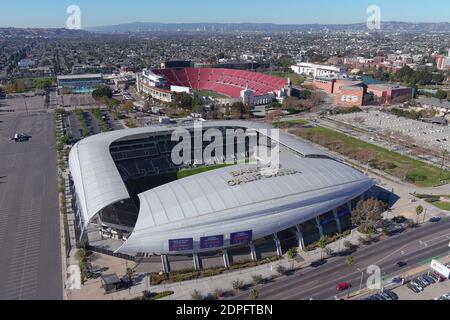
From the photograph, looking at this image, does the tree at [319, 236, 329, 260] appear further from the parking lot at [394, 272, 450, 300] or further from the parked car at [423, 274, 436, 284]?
the parked car at [423, 274, 436, 284]

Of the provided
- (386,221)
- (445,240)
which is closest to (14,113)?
(386,221)

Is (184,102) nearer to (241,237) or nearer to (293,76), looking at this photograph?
(241,237)

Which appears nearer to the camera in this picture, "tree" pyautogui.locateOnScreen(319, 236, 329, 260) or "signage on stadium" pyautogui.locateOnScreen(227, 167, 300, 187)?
"tree" pyautogui.locateOnScreen(319, 236, 329, 260)

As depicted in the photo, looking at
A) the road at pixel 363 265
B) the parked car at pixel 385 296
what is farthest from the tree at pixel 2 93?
the parked car at pixel 385 296

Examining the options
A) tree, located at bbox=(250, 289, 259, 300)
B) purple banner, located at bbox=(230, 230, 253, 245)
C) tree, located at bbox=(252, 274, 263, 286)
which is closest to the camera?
tree, located at bbox=(250, 289, 259, 300)

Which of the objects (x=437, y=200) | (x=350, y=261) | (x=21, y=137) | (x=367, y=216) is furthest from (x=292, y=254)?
(x=21, y=137)

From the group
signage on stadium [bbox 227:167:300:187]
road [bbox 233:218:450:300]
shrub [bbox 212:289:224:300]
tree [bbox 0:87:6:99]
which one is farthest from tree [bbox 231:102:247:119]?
tree [bbox 0:87:6:99]

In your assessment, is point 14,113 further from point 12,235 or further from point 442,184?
point 442,184
